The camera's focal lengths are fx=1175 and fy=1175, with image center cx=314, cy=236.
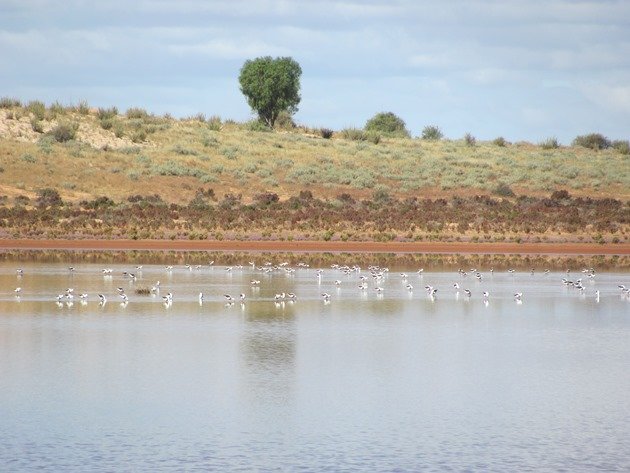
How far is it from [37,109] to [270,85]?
20.1 metres

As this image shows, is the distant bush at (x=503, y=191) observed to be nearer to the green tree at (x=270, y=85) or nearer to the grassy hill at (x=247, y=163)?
the grassy hill at (x=247, y=163)

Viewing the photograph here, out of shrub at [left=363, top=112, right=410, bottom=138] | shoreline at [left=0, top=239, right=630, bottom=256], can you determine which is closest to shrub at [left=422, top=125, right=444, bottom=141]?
shrub at [left=363, top=112, right=410, bottom=138]

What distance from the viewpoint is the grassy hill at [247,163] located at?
5841 centimetres

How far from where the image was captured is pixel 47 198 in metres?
51.5

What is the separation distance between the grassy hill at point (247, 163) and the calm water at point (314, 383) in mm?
30818

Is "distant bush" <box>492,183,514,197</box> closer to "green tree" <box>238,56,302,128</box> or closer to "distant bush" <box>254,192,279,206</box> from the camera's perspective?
"distant bush" <box>254,192,279,206</box>

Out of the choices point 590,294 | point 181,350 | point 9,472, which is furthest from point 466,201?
point 9,472

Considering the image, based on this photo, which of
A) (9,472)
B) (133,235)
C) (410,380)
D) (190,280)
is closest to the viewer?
(9,472)

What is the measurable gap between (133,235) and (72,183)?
12278mm

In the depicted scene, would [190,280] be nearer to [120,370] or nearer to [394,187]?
[120,370]

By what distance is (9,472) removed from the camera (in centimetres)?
1136

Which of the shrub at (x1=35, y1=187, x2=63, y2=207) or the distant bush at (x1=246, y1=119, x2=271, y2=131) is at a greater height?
the distant bush at (x1=246, y1=119, x2=271, y2=131)

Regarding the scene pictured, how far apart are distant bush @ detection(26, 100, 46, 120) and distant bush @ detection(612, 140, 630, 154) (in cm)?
3943

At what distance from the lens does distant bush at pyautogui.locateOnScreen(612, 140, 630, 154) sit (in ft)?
269
